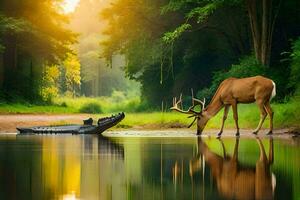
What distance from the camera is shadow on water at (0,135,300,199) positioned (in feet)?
31.4

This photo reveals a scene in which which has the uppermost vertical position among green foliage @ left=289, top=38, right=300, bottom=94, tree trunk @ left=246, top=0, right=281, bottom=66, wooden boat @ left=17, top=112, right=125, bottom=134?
tree trunk @ left=246, top=0, right=281, bottom=66

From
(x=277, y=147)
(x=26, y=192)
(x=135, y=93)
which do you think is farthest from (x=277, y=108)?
(x=135, y=93)

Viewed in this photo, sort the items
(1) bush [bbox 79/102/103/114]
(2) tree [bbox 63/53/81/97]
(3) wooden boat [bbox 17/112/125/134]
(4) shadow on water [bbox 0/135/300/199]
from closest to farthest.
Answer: (4) shadow on water [bbox 0/135/300/199] → (3) wooden boat [bbox 17/112/125/134] → (1) bush [bbox 79/102/103/114] → (2) tree [bbox 63/53/81/97]

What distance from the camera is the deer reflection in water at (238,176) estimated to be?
945 centimetres

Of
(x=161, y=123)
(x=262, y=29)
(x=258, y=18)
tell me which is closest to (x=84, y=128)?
(x=161, y=123)

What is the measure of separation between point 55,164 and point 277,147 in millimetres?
7012

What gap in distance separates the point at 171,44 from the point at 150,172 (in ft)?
98.0

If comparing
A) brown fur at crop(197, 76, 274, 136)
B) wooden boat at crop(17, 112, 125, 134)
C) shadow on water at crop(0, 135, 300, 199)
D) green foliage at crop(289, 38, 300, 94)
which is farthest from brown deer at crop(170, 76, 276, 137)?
shadow on water at crop(0, 135, 300, 199)

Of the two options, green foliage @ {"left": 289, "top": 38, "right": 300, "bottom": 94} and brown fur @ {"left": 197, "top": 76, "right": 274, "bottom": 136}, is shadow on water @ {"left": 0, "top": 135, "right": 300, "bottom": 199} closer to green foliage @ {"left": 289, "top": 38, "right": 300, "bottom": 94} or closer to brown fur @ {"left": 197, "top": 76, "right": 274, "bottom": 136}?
brown fur @ {"left": 197, "top": 76, "right": 274, "bottom": 136}

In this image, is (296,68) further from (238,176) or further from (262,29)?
(238,176)

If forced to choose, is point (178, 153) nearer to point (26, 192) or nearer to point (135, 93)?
point (26, 192)

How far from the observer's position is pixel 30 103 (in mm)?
52062

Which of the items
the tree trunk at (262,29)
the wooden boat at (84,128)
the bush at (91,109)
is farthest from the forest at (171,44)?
the wooden boat at (84,128)

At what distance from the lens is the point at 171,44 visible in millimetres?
42062
